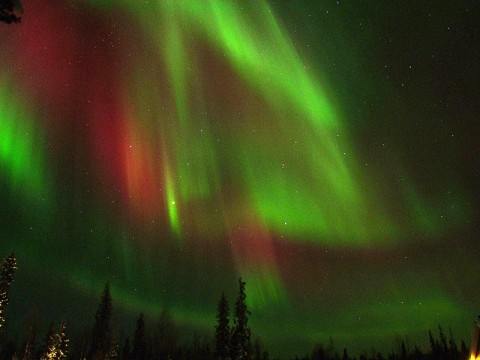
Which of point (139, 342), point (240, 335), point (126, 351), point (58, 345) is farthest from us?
point (126, 351)

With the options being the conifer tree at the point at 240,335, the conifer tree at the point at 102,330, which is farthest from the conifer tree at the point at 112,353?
the conifer tree at the point at 240,335

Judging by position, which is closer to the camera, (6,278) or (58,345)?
(6,278)

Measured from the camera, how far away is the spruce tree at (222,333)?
59844 mm

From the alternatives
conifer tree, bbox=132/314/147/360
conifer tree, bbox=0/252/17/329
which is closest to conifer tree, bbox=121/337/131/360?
conifer tree, bbox=132/314/147/360

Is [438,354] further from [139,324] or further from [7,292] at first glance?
[7,292]

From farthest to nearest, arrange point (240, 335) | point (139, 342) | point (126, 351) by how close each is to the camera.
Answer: point (126, 351) < point (139, 342) < point (240, 335)

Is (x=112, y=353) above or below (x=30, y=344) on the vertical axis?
below

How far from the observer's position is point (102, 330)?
91.2 meters

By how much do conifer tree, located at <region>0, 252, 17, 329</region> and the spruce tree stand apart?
3187cm

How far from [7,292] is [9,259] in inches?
198

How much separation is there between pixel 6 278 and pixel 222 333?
33.9 meters

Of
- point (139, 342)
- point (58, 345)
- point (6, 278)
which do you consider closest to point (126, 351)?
point (139, 342)

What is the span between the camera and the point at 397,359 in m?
147

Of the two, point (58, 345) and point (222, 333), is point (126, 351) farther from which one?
point (222, 333)
